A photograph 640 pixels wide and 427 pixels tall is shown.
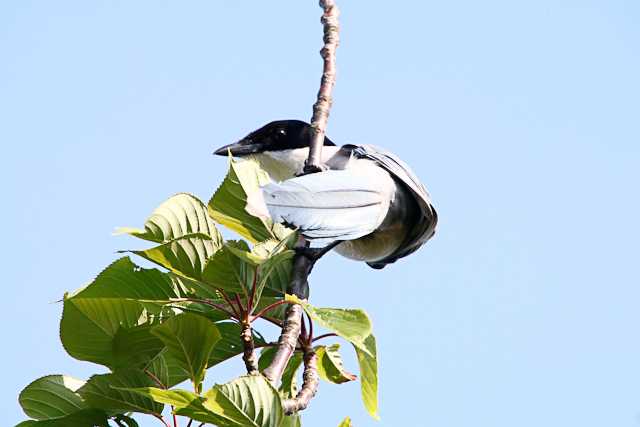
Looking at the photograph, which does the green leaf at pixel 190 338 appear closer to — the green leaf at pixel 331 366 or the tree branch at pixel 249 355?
the tree branch at pixel 249 355

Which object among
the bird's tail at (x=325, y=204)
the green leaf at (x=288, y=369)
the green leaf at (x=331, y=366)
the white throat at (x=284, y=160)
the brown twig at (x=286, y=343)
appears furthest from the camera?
the white throat at (x=284, y=160)

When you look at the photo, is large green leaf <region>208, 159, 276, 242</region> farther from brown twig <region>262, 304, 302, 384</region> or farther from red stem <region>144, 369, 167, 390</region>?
red stem <region>144, 369, 167, 390</region>

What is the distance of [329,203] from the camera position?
2.45m

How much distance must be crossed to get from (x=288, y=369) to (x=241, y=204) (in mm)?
584

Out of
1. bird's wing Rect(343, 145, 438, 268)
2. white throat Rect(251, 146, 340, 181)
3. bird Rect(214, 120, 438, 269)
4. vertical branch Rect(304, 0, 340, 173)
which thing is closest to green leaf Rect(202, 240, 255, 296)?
bird Rect(214, 120, 438, 269)

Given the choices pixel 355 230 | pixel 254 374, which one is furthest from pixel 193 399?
pixel 355 230

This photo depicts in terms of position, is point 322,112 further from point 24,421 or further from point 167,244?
point 24,421

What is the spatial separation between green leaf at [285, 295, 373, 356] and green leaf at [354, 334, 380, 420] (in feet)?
0.47

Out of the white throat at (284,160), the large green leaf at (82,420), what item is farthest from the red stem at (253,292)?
the white throat at (284,160)

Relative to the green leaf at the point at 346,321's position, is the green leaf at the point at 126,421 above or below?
below

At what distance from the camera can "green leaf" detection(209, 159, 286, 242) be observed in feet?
6.71

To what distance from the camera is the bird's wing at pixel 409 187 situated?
3.17 metres

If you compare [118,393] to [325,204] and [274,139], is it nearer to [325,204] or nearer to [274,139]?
[325,204]

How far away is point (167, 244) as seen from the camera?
6.40 ft
